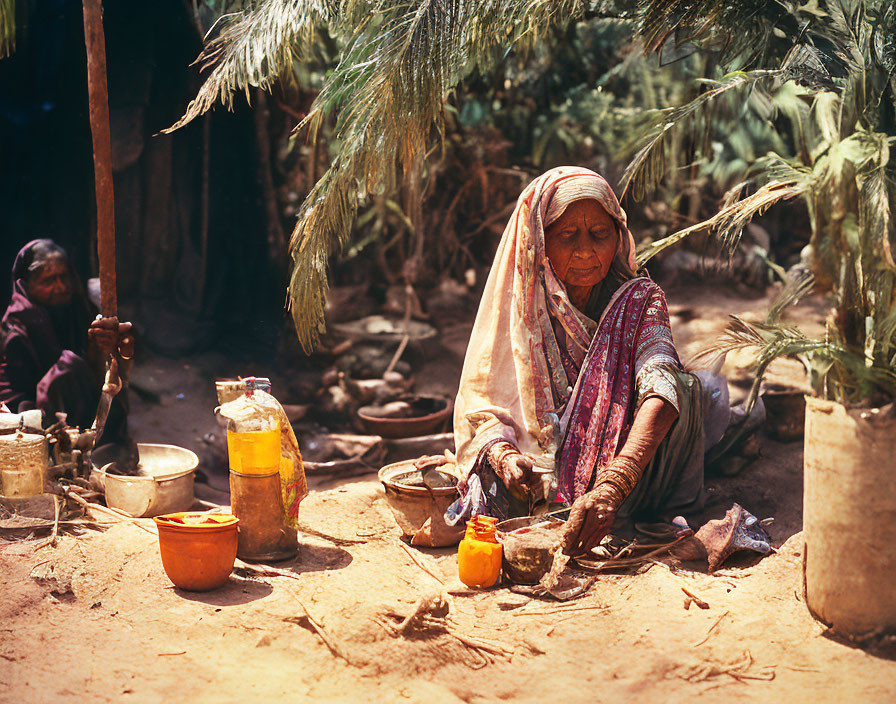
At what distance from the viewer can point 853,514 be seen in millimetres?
2418

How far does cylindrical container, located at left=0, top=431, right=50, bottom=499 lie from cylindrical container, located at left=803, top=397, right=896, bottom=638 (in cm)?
355

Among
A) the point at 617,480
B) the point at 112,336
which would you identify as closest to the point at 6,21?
the point at 112,336

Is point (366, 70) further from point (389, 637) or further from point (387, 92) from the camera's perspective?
point (389, 637)

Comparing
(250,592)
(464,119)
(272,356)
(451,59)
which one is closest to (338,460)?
(272,356)

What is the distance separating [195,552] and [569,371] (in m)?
1.79

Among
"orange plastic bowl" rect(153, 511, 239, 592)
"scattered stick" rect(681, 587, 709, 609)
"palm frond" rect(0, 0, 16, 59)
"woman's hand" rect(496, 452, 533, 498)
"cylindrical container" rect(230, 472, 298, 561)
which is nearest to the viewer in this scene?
"scattered stick" rect(681, 587, 709, 609)

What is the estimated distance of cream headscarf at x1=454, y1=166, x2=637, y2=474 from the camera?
3549 millimetres

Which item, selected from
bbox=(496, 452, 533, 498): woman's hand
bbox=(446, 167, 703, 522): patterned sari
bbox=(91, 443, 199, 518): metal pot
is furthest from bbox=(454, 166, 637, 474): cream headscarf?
bbox=(91, 443, 199, 518): metal pot

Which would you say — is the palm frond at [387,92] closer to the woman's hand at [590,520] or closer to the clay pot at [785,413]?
the woman's hand at [590,520]

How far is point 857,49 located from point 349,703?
3140mm

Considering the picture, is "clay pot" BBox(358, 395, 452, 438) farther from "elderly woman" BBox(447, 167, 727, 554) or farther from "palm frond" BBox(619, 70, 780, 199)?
"palm frond" BBox(619, 70, 780, 199)

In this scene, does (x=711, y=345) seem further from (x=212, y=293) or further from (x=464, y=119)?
(x=464, y=119)

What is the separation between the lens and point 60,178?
19.6 ft

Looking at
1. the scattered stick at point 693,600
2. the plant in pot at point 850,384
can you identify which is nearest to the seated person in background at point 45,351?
the scattered stick at point 693,600
